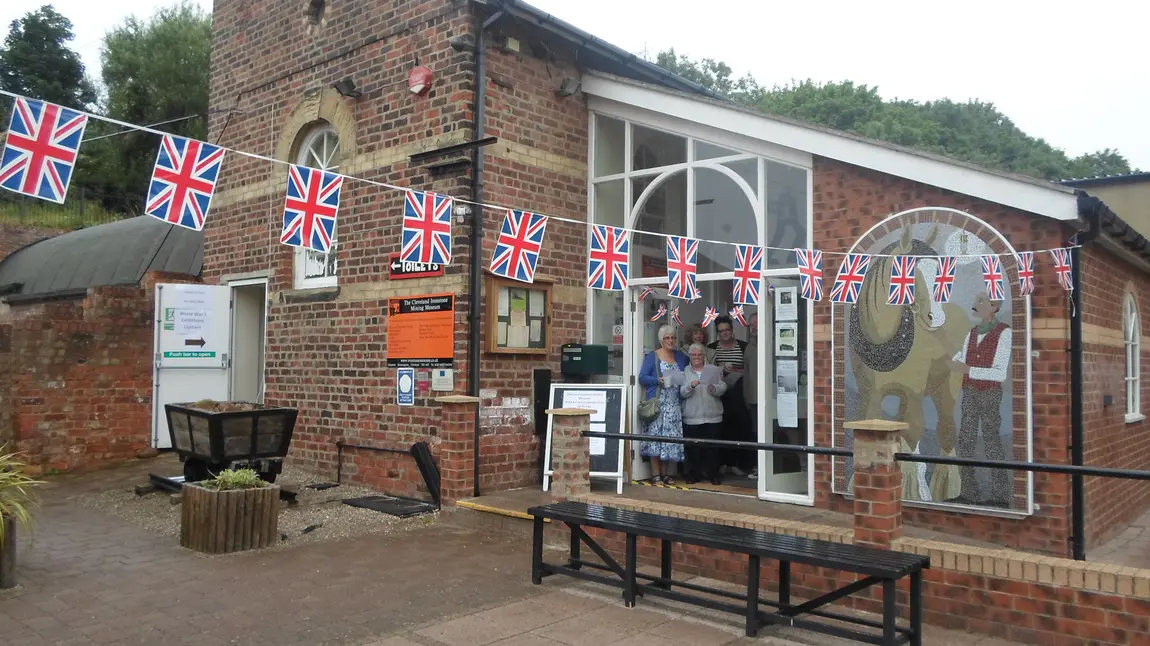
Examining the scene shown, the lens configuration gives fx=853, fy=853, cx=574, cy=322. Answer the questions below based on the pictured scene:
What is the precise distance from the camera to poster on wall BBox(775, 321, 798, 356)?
26.5 ft

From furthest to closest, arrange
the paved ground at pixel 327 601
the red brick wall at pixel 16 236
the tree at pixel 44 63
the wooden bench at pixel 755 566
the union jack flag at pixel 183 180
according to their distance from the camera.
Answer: the tree at pixel 44 63 → the red brick wall at pixel 16 236 → the union jack flag at pixel 183 180 → the paved ground at pixel 327 601 → the wooden bench at pixel 755 566

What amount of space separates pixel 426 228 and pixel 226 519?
2.87 metres

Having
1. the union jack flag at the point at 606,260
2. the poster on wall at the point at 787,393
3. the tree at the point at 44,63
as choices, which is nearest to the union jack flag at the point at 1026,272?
the poster on wall at the point at 787,393

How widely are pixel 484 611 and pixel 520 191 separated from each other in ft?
15.9

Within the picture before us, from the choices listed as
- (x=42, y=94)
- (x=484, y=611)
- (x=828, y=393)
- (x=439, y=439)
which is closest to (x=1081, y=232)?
(x=828, y=393)

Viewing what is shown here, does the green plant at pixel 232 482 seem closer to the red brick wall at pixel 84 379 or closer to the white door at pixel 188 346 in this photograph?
the white door at pixel 188 346

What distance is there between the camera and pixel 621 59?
32.0 feet

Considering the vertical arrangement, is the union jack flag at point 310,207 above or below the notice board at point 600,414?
above

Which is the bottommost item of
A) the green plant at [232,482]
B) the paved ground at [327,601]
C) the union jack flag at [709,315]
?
the paved ground at [327,601]

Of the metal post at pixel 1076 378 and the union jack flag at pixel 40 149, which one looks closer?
the union jack flag at pixel 40 149

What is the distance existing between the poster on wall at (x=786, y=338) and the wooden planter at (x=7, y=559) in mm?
6348

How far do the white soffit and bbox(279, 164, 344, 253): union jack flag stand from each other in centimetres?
362

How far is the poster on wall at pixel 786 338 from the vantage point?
26.5ft

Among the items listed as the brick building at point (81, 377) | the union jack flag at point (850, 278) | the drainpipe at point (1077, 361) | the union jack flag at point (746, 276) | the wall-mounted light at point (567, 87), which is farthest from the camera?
the brick building at point (81, 377)
